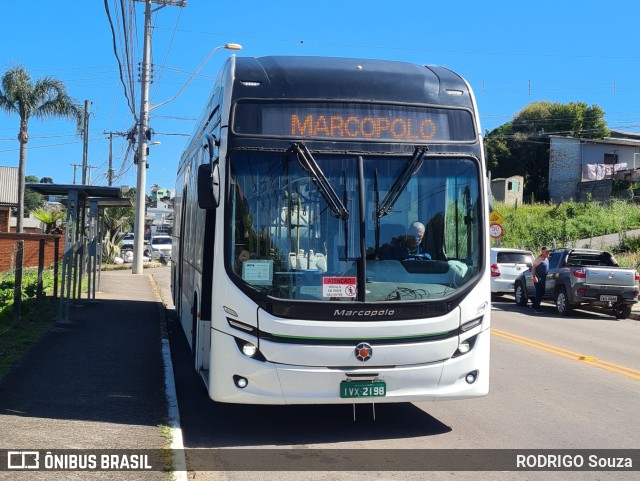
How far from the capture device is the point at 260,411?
8477mm

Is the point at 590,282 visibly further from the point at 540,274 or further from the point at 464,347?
the point at 464,347

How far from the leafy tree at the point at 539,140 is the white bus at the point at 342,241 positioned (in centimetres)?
5805

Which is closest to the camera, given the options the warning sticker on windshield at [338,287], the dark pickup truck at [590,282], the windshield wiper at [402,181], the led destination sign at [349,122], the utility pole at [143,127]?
the warning sticker on windshield at [338,287]

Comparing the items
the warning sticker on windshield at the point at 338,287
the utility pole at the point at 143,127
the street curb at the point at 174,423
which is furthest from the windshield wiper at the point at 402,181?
the utility pole at the point at 143,127

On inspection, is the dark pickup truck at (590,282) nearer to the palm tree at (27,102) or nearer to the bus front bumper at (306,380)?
the bus front bumper at (306,380)

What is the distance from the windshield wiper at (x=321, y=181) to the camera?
7145mm

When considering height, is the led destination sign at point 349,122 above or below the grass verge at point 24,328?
above

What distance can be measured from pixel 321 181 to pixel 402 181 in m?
0.78

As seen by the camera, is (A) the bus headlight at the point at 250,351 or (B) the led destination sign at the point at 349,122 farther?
(B) the led destination sign at the point at 349,122

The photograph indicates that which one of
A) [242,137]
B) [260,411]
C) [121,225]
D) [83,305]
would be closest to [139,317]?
[83,305]

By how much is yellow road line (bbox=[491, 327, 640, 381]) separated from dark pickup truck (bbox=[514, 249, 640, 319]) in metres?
4.61

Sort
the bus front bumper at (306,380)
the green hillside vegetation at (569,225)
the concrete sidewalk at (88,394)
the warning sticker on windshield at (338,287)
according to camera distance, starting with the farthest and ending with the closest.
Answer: the green hillside vegetation at (569,225), the warning sticker on windshield at (338,287), the bus front bumper at (306,380), the concrete sidewalk at (88,394)

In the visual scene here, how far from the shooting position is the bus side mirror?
714 cm

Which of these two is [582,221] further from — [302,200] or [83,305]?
[302,200]
